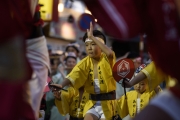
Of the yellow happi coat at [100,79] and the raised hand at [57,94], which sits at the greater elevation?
the yellow happi coat at [100,79]

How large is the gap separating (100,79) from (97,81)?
0.05m

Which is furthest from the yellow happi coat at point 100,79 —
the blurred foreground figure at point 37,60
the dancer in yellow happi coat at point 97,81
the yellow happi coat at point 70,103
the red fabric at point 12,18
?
the red fabric at point 12,18

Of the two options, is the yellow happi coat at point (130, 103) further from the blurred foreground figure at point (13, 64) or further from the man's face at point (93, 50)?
the blurred foreground figure at point (13, 64)

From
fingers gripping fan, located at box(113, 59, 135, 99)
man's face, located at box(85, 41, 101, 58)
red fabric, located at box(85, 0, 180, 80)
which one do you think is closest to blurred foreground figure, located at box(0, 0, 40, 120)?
red fabric, located at box(85, 0, 180, 80)

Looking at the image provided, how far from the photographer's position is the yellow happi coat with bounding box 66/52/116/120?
4723mm

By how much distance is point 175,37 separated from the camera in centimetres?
143

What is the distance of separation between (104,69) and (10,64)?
3.19 metres

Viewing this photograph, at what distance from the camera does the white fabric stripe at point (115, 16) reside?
1461mm

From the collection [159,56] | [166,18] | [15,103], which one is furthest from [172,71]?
[15,103]

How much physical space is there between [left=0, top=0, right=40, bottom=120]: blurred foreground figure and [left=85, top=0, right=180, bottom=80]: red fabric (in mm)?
348

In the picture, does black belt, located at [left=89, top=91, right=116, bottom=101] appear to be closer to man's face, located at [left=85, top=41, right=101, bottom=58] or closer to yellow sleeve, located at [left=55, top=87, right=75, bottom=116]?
man's face, located at [left=85, top=41, right=101, bottom=58]

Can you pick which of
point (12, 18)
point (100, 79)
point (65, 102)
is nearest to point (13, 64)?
point (12, 18)

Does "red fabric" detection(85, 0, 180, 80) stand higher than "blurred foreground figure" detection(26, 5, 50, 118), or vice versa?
"red fabric" detection(85, 0, 180, 80)

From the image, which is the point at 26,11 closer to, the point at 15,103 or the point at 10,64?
the point at 10,64
